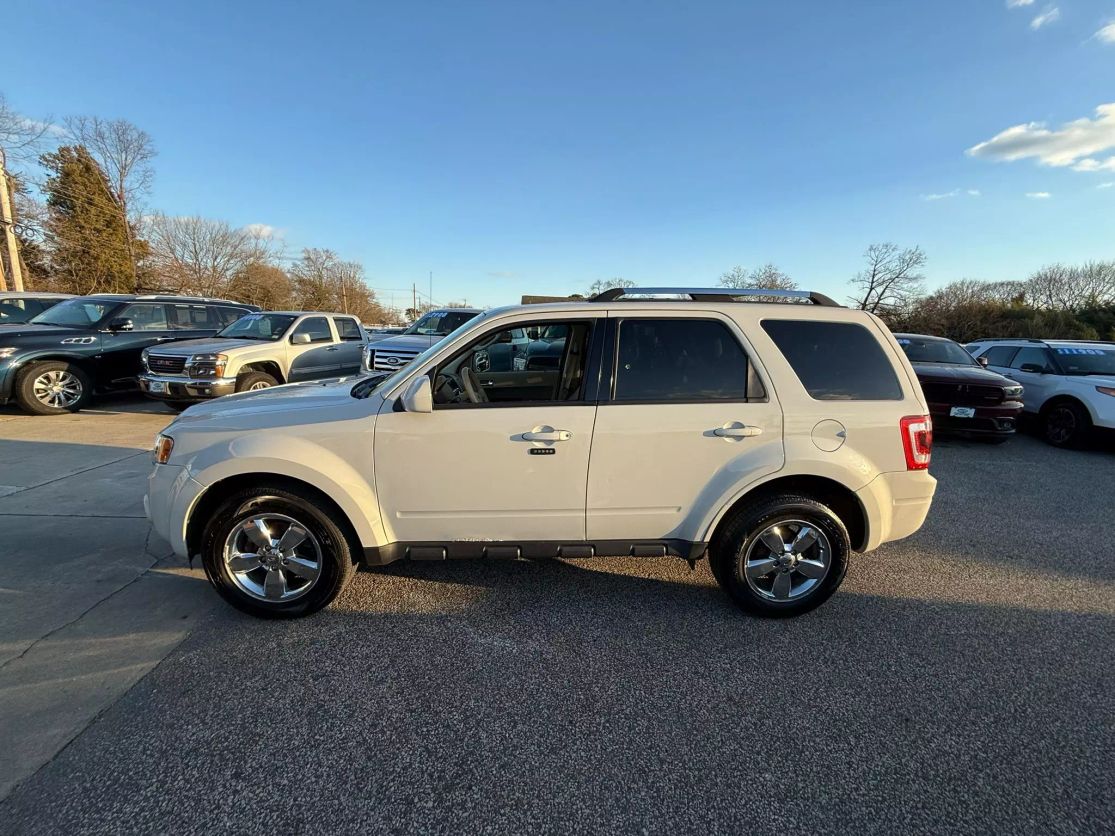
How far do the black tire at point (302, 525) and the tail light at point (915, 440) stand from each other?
11.0ft

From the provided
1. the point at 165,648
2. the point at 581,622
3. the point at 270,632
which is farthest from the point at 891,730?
the point at 165,648

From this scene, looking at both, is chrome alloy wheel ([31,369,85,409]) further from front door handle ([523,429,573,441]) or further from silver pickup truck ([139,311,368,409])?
front door handle ([523,429,573,441])

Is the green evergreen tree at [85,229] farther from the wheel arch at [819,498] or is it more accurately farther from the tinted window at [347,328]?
the wheel arch at [819,498]

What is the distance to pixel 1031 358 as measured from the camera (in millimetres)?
8680

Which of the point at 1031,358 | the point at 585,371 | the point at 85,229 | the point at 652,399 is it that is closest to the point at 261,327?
the point at 585,371

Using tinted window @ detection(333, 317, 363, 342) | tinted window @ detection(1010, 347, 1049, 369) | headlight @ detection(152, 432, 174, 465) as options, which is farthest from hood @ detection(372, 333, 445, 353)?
tinted window @ detection(1010, 347, 1049, 369)

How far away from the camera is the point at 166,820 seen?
5.73 ft

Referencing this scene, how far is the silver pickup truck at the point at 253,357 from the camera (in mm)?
7703

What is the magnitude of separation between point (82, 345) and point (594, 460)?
10.2 meters

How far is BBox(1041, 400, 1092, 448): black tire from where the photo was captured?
748cm

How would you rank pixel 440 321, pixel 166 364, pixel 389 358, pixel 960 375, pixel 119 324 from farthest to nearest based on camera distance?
pixel 440 321 < pixel 389 358 < pixel 119 324 < pixel 166 364 < pixel 960 375

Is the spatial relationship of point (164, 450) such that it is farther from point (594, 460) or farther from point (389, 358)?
point (389, 358)

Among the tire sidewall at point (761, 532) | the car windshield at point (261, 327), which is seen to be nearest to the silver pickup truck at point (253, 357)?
the car windshield at point (261, 327)

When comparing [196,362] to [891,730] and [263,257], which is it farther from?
[263,257]
